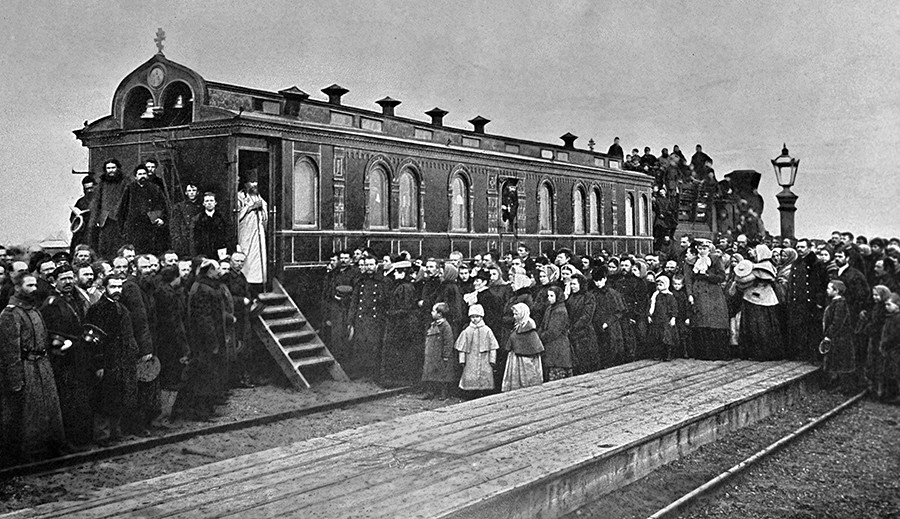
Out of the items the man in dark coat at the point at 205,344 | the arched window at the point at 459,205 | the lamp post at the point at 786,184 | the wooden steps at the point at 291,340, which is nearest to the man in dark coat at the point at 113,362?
the man in dark coat at the point at 205,344

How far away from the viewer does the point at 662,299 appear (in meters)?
10.5

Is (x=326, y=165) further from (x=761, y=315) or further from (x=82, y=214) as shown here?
(x=761, y=315)

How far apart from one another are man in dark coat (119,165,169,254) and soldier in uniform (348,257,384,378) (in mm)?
2414

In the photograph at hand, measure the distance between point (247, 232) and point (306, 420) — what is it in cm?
260

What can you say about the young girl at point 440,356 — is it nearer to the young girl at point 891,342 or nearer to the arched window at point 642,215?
the young girl at point 891,342

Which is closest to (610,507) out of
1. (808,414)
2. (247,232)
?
(808,414)

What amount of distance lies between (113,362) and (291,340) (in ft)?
9.40

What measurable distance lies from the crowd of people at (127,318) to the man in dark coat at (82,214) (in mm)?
17

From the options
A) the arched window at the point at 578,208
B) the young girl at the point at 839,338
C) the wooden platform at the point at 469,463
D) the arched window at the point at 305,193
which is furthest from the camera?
the arched window at the point at 578,208

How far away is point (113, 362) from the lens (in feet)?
22.3

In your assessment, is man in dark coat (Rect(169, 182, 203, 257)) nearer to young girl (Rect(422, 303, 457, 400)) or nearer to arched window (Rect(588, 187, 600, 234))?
young girl (Rect(422, 303, 457, 400))

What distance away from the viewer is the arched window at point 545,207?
14123 millimetres

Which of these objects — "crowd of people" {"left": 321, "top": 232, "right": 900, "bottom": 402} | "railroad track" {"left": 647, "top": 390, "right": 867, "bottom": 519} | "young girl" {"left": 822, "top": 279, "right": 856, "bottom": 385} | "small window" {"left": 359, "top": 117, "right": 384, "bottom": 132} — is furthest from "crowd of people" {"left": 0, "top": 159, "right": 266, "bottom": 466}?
"young girl" {"left": 822, "top": 279, "right": 856, "bottom": 385}

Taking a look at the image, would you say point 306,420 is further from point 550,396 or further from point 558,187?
point 558,187
